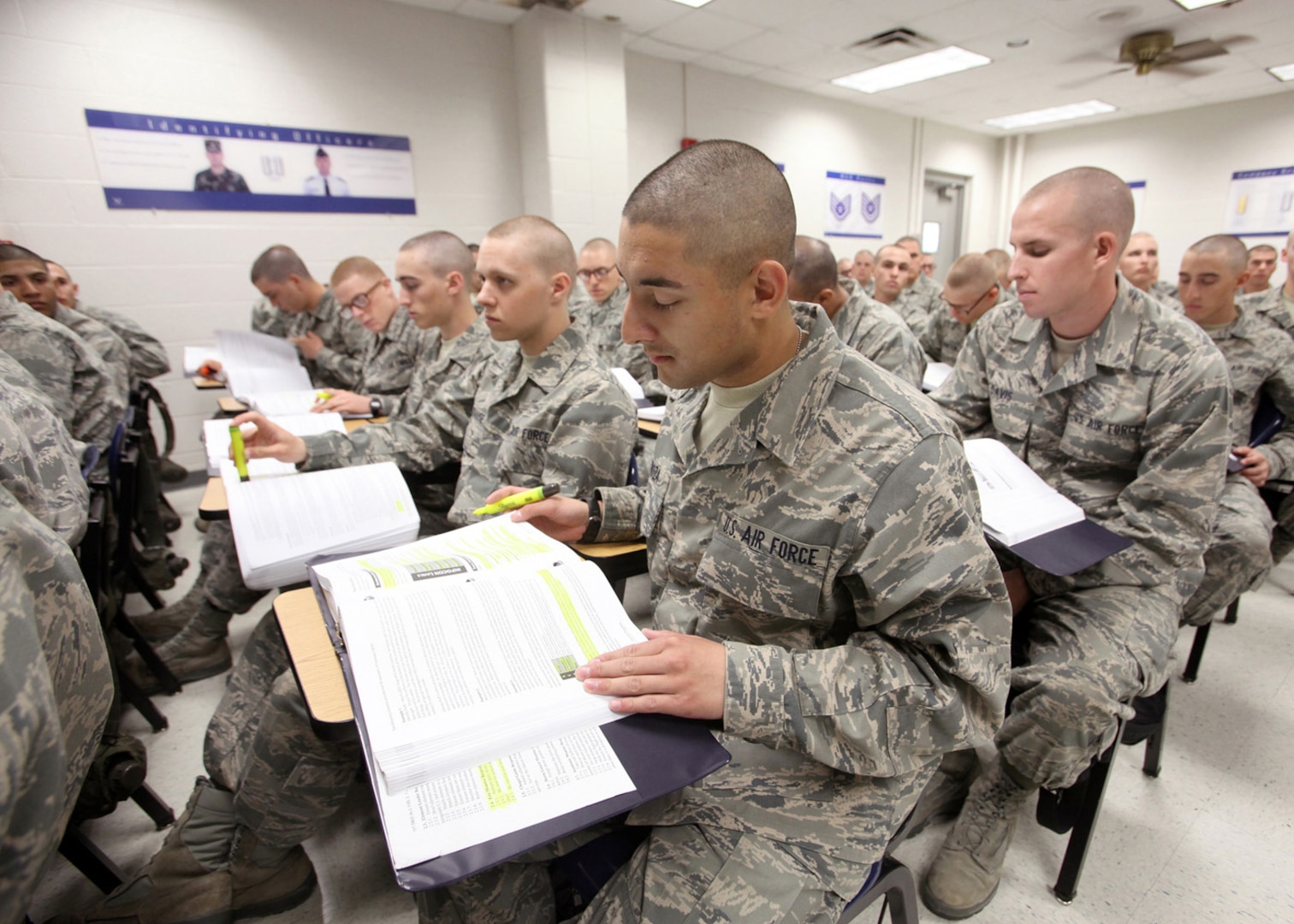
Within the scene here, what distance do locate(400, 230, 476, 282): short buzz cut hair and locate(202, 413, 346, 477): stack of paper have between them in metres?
0.61

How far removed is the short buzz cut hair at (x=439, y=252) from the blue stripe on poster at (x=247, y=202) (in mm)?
2500

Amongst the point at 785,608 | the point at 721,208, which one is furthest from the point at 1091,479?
the point at 721,208

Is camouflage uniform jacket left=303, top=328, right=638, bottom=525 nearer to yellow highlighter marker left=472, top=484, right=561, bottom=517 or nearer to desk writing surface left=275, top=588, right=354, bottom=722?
yellow highlighter marker left=472, top=484, right=561, bottom=517

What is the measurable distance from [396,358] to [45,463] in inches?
73.2

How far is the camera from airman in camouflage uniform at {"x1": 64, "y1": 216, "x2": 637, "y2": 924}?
105cm

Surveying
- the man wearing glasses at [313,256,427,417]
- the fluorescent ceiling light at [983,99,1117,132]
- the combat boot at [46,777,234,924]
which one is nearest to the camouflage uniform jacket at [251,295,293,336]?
the man wearing glasses at [313,256,427,417]

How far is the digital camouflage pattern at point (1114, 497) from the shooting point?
118cm

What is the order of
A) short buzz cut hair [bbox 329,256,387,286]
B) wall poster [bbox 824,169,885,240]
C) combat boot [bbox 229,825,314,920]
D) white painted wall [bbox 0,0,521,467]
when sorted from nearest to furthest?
combat boot [bbox 229,825,314,920] → short buzz cut hair [bbox 329,256,387,286] → white painted wall [bbox 0,0,521,467] → wall poster [bbox 824,169,885,240]

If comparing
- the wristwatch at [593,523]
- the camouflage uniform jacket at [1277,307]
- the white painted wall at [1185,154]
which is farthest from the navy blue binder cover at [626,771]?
the white painted wall at [1185,154]

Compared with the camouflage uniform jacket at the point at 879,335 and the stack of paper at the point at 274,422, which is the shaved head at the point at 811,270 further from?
the stack of paper at the point at 274,422

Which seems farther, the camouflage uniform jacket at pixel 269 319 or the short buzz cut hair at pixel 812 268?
A: the camouflage uniform jacket at pixel 269 319

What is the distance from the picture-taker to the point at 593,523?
1.23m

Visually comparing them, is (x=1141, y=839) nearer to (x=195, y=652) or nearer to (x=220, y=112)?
(x=195, y=652)

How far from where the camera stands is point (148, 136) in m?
3.70
